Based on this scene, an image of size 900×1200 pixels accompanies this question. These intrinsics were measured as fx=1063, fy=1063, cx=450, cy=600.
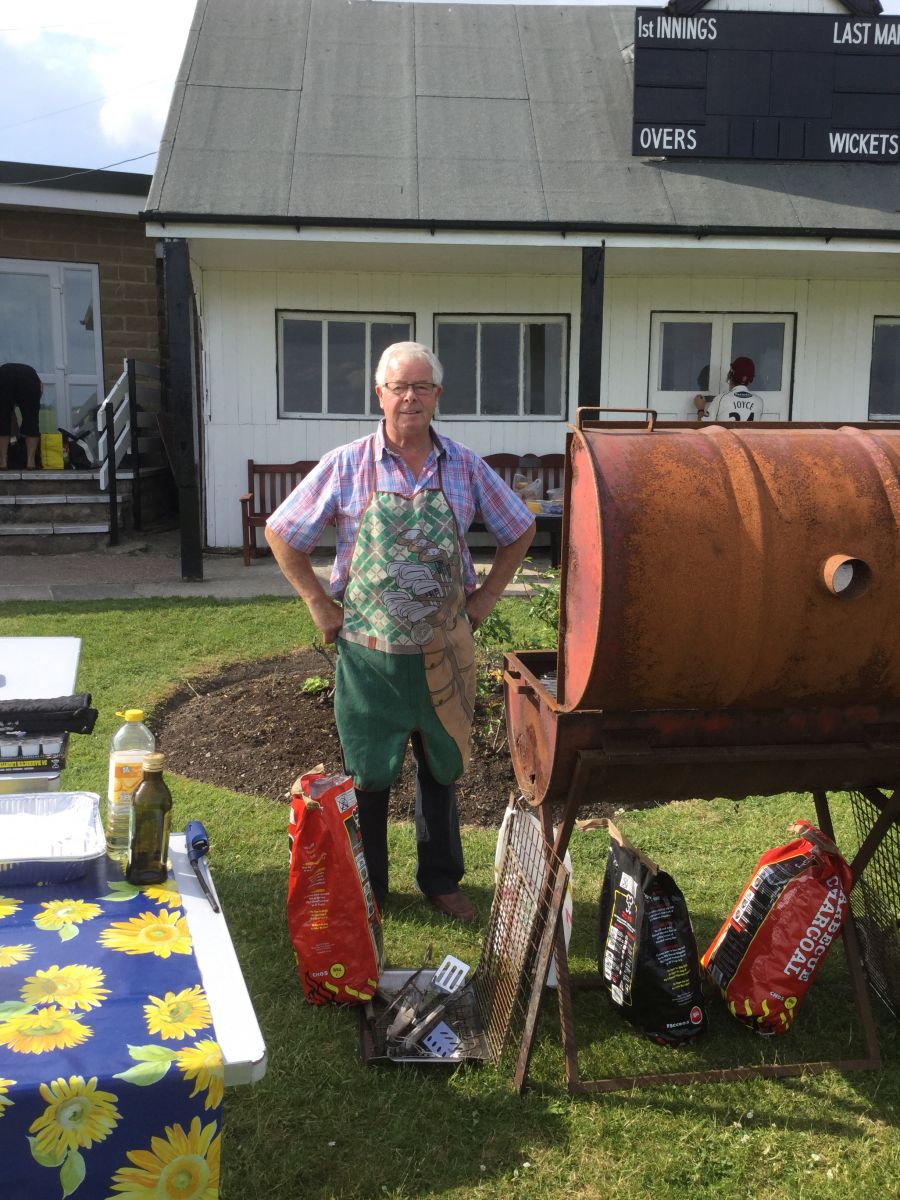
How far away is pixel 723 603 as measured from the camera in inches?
98.6

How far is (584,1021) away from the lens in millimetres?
3268

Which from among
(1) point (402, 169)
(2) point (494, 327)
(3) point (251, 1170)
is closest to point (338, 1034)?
(3) point (251, 1170)

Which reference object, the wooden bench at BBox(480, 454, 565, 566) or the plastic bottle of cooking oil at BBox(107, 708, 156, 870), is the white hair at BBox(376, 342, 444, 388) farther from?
the wooden bench at BBox(480, 454, 565, 566)

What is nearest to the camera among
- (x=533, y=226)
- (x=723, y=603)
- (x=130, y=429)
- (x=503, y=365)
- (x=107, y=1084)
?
(x=107, y=1084)

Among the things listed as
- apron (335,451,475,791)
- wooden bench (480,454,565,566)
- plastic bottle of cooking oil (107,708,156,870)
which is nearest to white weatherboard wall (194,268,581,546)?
wooden bench (480,454,565,566)

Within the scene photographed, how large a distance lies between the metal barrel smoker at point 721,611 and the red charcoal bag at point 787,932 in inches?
16.1

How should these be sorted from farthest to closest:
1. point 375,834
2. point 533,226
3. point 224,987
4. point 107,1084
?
point 533,226 < point 375,834 < point 224,987 < point 107,1084

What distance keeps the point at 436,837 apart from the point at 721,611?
168 cm

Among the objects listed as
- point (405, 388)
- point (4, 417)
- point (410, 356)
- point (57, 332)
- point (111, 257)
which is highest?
point (111, 257)

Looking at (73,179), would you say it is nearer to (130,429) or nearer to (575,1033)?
(130,429)

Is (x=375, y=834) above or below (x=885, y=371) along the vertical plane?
below

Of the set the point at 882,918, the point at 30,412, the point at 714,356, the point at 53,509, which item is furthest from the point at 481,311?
the point at 882,918

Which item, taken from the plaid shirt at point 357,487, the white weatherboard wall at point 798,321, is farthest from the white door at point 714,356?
the plaid shirt at point 357,487

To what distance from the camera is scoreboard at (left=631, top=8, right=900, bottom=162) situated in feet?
35.1
